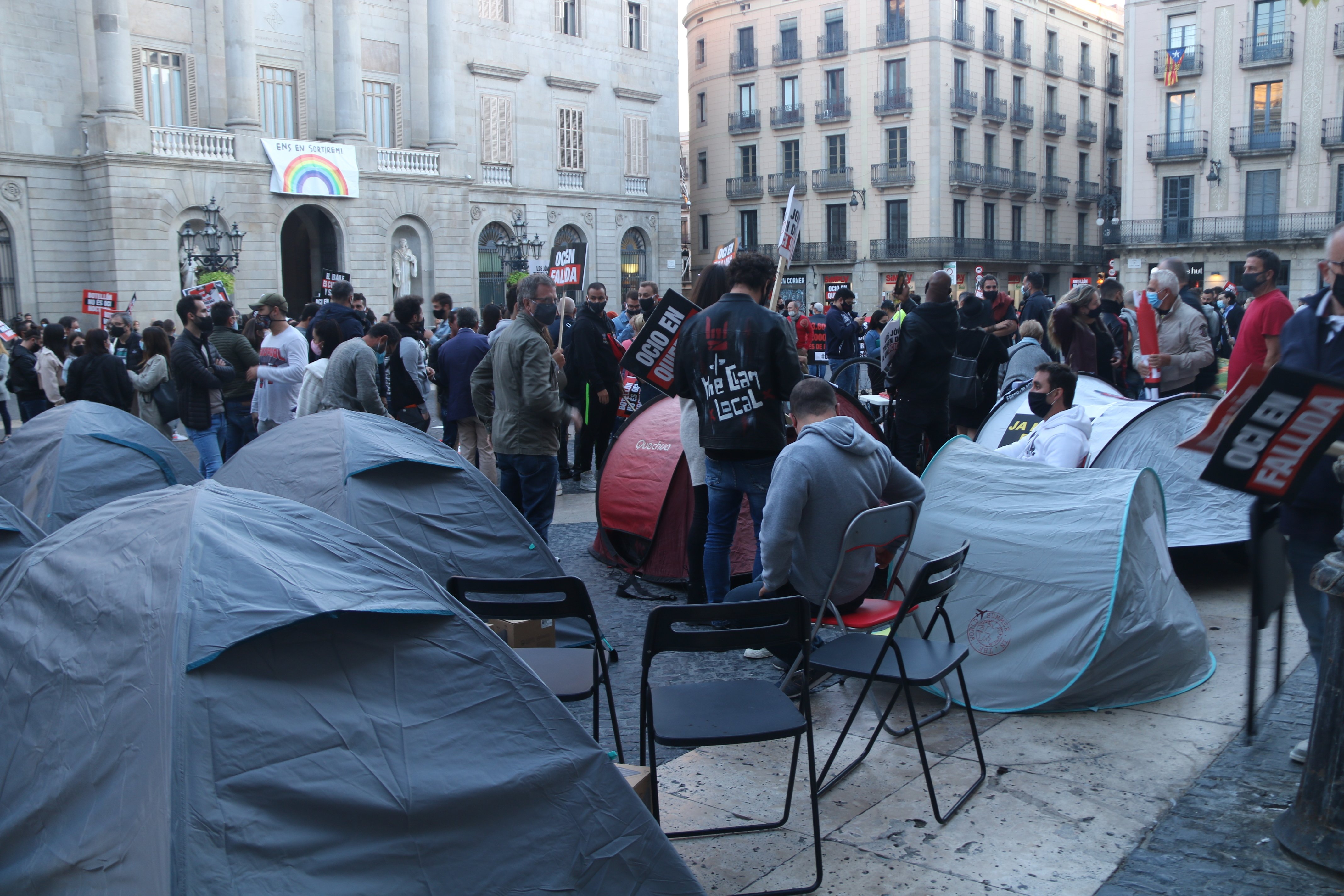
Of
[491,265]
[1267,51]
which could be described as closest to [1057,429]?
[491,265]

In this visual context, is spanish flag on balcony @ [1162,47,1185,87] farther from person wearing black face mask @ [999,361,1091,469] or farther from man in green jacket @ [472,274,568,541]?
man in green jacket @ [472,274,568,541]

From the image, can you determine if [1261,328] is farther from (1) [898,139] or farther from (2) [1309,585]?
(1) [898,139]

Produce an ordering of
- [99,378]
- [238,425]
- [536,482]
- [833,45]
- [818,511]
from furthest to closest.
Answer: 1. [833,45]
2. [99,378]
3. [238,425]
4. [536,482]
5. [818,511]

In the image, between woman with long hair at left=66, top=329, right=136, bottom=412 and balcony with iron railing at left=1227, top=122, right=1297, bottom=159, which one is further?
balcony with iron railing at left=1227, top=122, right=1297, bottom=159

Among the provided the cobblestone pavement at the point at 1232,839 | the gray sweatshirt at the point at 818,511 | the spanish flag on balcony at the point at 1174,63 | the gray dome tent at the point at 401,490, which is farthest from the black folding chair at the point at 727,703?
the spanish flag on balcony at the point at 1174,63

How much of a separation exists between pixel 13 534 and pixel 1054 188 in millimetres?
47341

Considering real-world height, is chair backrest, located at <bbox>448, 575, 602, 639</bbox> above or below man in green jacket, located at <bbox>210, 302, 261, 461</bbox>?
below

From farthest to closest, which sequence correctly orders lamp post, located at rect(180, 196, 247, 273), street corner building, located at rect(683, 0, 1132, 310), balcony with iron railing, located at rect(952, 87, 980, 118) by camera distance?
balcony with iron railing, located at rect(952, 87, 980, 118) < street corner building, located at rect(683, 0, 1132, 310) < lamp post, located at rect(180, 196, 247, 273)

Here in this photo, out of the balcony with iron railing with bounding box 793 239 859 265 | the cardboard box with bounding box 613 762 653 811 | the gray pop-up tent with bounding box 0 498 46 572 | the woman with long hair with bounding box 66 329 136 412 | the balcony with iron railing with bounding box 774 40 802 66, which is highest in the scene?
the balcony with iron railing with bounding box 774 40 802 66

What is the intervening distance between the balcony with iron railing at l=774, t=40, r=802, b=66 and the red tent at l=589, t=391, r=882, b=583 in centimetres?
3893

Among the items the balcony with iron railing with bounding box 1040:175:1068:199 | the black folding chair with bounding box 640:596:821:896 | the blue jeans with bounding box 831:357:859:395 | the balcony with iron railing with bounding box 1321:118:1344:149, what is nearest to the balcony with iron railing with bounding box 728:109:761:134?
the balcony with iron railing with bounding box 1040:175:1068:199

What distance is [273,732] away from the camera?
245 centimetres

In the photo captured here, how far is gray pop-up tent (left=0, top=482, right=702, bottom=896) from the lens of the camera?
237 centimetres

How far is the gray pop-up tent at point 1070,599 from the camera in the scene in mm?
4219
